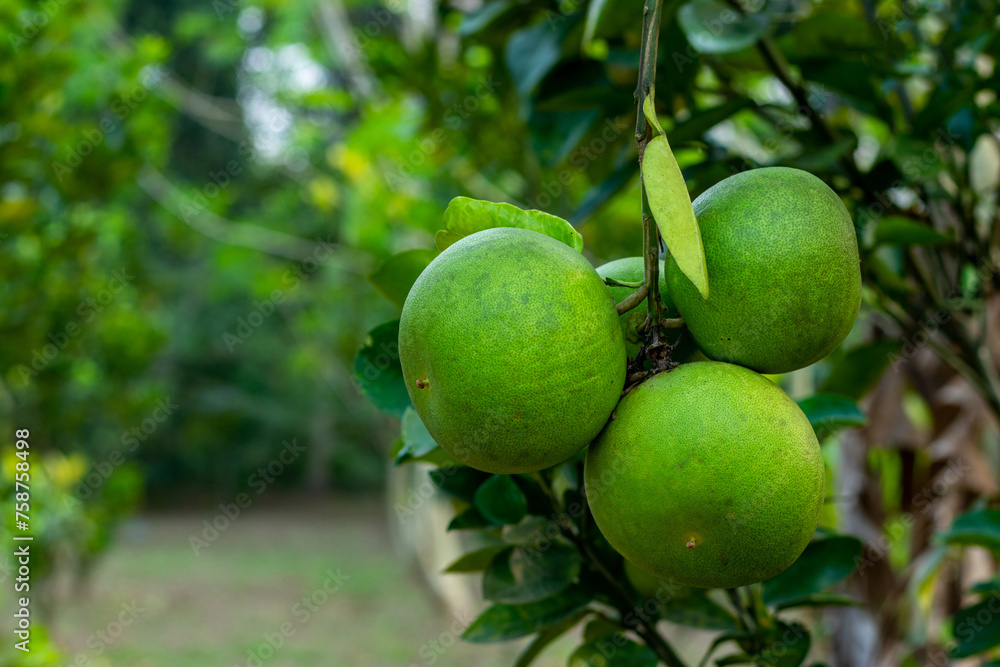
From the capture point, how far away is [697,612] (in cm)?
81

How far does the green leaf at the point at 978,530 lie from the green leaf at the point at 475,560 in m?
0.51

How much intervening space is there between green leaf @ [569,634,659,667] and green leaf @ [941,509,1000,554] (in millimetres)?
391

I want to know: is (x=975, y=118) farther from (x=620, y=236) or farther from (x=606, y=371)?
(x=620, y=236)

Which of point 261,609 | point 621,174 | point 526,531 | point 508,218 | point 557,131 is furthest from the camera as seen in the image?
point 261,609

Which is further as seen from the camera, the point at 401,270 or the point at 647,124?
the point at 401,270

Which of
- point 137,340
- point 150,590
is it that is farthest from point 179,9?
point 137,340

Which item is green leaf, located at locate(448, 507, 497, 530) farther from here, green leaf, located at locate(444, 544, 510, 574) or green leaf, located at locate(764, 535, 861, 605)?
green leaf, located at locate(764, 535, 861, 605)

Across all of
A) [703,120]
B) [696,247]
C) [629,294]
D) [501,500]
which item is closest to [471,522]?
[501,500]

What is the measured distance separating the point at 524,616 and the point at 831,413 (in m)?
0.35

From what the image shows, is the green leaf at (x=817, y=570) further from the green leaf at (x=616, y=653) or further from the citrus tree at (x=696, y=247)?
the green leaf at (x=616, y=653)

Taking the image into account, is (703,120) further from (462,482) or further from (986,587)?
(986,587)

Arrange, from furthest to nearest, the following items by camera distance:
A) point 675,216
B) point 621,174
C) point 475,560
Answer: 1. point 621,174
2. point 475,560
3. point 675,216

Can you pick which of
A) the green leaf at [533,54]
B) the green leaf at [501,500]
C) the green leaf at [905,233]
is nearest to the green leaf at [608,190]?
the green leaf at [533,54]

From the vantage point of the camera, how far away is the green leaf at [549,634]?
793 mm
